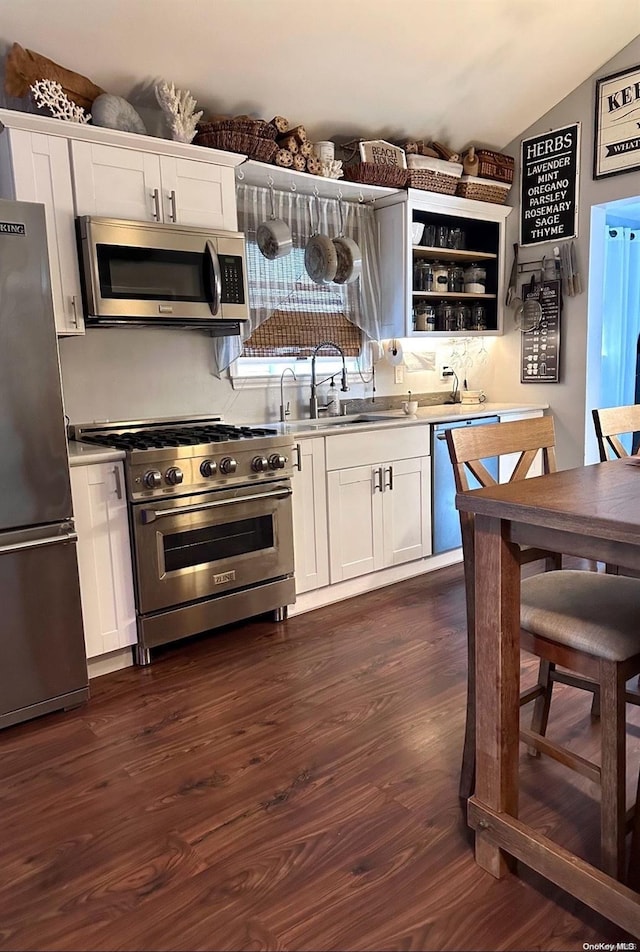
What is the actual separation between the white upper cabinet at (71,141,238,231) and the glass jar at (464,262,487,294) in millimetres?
1838

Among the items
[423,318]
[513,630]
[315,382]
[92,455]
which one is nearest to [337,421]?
[315,382]

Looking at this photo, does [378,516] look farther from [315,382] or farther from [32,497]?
[32,497]

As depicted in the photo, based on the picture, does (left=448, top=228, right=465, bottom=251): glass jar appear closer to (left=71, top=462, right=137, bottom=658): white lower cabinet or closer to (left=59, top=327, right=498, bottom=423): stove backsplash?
(left=59, top=327, right=498, bottom=423): stove backsplash

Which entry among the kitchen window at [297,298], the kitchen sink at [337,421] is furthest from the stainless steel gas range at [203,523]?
the kitchen window at [297,298]

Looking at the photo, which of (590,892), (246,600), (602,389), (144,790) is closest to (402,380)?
(602,389)

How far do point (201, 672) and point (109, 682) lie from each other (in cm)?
36

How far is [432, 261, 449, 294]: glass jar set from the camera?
13.7 ft

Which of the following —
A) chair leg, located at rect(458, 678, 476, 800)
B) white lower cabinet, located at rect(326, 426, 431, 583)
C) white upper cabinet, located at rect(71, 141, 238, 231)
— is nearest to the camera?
chair leg, located at rect(458, 678, 476, 800)

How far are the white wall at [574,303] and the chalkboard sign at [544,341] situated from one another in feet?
0.14

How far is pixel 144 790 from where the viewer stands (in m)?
1.95

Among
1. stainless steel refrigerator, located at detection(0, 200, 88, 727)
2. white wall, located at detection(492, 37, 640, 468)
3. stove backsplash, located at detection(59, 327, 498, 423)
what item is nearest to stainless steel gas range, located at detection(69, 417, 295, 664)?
stove backsplash, located at detection(59, 327, 498, 423)

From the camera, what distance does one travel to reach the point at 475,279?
4395 millimetres

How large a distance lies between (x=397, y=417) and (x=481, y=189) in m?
1.60

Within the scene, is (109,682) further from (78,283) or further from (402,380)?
(402,380)
